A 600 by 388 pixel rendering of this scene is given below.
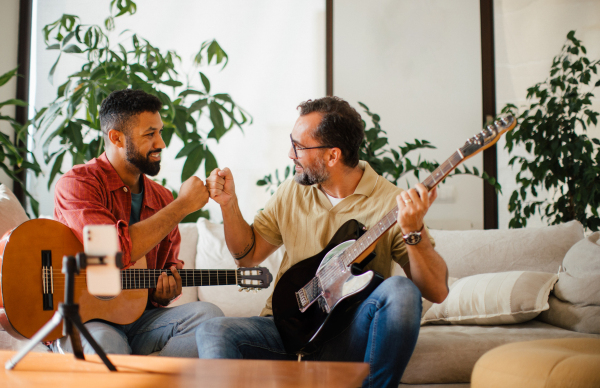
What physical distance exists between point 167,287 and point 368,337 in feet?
2.27

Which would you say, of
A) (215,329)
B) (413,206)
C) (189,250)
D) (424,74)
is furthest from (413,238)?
(424,74)

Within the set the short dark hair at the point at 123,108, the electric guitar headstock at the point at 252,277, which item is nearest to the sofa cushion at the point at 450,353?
the electric guitar headstock at the point at 252,277

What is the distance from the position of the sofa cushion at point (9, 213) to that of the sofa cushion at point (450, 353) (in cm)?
152

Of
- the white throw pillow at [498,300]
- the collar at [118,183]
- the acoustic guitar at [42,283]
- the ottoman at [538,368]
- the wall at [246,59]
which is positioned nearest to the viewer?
the ottoman at [538,368]

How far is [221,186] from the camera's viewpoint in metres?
1.66

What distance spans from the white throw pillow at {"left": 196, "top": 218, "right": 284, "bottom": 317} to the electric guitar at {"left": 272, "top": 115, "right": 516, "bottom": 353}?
64 cm

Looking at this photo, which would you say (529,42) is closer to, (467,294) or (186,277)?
(467,294)

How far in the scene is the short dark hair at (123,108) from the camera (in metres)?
1.73

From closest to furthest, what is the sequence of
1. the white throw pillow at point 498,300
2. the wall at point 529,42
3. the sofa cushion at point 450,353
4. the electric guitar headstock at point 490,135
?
the electric guitar headstock at point 490,135, the sofa cushion at point 450,353, the white throw pillow at point 498,300, the wall at point 529,42

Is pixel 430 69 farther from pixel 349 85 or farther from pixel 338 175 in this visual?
pixel 338 175

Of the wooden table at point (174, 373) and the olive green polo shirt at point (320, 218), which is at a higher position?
the olive green polo shirt at point (320, 218)

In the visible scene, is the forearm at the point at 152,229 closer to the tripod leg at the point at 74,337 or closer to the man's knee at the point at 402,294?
the tripod leg at the point at 74,337

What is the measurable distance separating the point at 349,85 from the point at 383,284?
80.2 inches

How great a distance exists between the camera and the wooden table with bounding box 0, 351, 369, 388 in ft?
2.58
